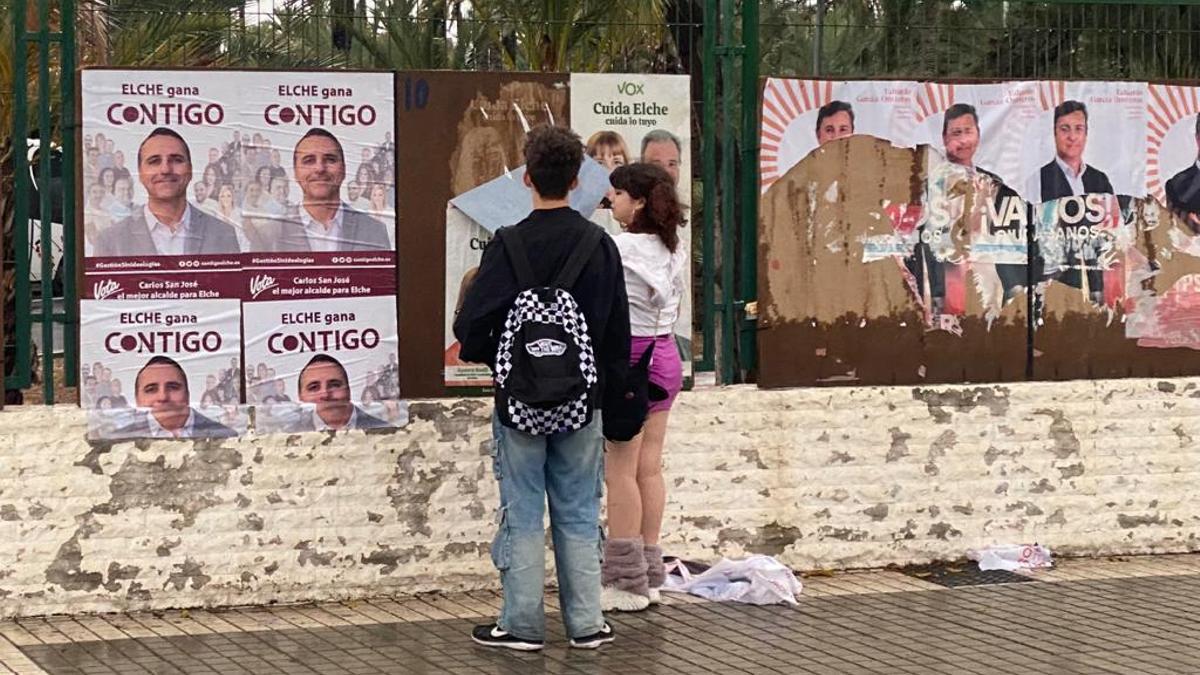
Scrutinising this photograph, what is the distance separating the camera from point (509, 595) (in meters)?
7.15

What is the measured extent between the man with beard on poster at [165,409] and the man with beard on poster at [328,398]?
34 cm

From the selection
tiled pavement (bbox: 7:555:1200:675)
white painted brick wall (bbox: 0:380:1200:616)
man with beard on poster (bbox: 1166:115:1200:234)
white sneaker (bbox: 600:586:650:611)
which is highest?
man with beard on poster (bbox: 1166:115:1200:234)

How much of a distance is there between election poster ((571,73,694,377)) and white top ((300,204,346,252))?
→ 42.7 inches

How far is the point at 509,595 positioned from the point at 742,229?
2.31 metres

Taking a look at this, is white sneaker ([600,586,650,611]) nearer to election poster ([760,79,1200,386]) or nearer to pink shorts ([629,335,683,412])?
pink shorts ([629,335,683,412])

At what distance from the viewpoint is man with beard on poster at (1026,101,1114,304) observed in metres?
8.98

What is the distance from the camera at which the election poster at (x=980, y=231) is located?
28.4 ft

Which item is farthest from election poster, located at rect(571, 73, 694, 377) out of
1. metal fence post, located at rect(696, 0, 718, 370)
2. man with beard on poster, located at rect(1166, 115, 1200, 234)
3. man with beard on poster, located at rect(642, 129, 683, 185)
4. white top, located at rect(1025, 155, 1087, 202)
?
man with beard on poster, located at rect(1166, 115, 1200, 234)

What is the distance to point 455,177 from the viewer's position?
811cm

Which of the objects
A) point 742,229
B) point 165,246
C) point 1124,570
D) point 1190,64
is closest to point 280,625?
point 165,246

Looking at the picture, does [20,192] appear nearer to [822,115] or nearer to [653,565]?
[653,565]

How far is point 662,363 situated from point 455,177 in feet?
3.87

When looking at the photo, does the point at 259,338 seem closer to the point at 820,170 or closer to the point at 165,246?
the point at 165,246

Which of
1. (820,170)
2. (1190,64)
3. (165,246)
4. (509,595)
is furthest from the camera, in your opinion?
(1190,64)
